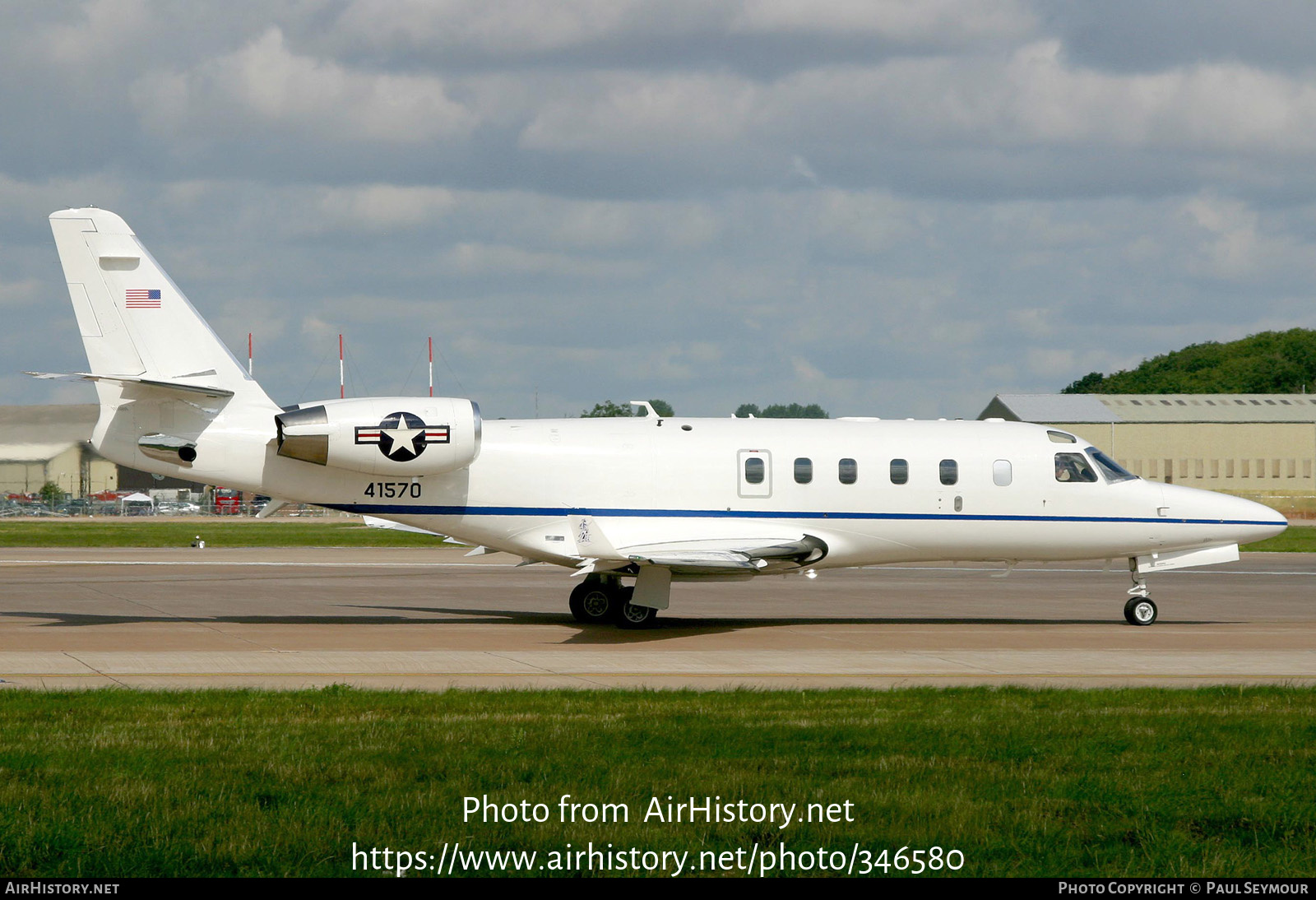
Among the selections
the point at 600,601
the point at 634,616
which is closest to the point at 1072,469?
the point at 634,616

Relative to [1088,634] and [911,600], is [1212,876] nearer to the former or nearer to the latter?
[1088,634]

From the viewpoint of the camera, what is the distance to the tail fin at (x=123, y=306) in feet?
64.3

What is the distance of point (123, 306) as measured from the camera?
1970 centimetres

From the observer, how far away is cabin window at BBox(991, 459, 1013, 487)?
70.7ft

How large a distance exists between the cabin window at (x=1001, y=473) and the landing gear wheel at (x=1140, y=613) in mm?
2713

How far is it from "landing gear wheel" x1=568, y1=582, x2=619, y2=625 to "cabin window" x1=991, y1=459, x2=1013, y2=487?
6260 mm

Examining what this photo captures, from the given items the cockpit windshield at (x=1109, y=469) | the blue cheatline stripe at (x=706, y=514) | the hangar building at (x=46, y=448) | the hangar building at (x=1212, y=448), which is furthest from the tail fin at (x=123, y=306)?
the hangar building at (x=46, y=448)

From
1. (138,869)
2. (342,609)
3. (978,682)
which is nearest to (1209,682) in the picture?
(978,682)

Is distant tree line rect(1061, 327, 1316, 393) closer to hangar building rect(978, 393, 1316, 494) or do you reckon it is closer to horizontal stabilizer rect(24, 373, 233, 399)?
hangar building rect(978, 393, 1316, 494)

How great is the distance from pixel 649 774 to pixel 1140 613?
14786 millimetres

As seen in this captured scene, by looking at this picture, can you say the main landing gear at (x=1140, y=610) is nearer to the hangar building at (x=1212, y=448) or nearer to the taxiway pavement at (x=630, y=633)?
the taxiway pavement at (x=630, y=633)

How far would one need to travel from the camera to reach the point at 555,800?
818 cm

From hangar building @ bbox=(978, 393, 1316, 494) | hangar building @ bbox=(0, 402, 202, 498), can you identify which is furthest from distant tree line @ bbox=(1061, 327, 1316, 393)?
hangar building @ bbox=(0, 402, 202, 498)

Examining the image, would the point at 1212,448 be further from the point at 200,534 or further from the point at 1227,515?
the point at 1227,515
